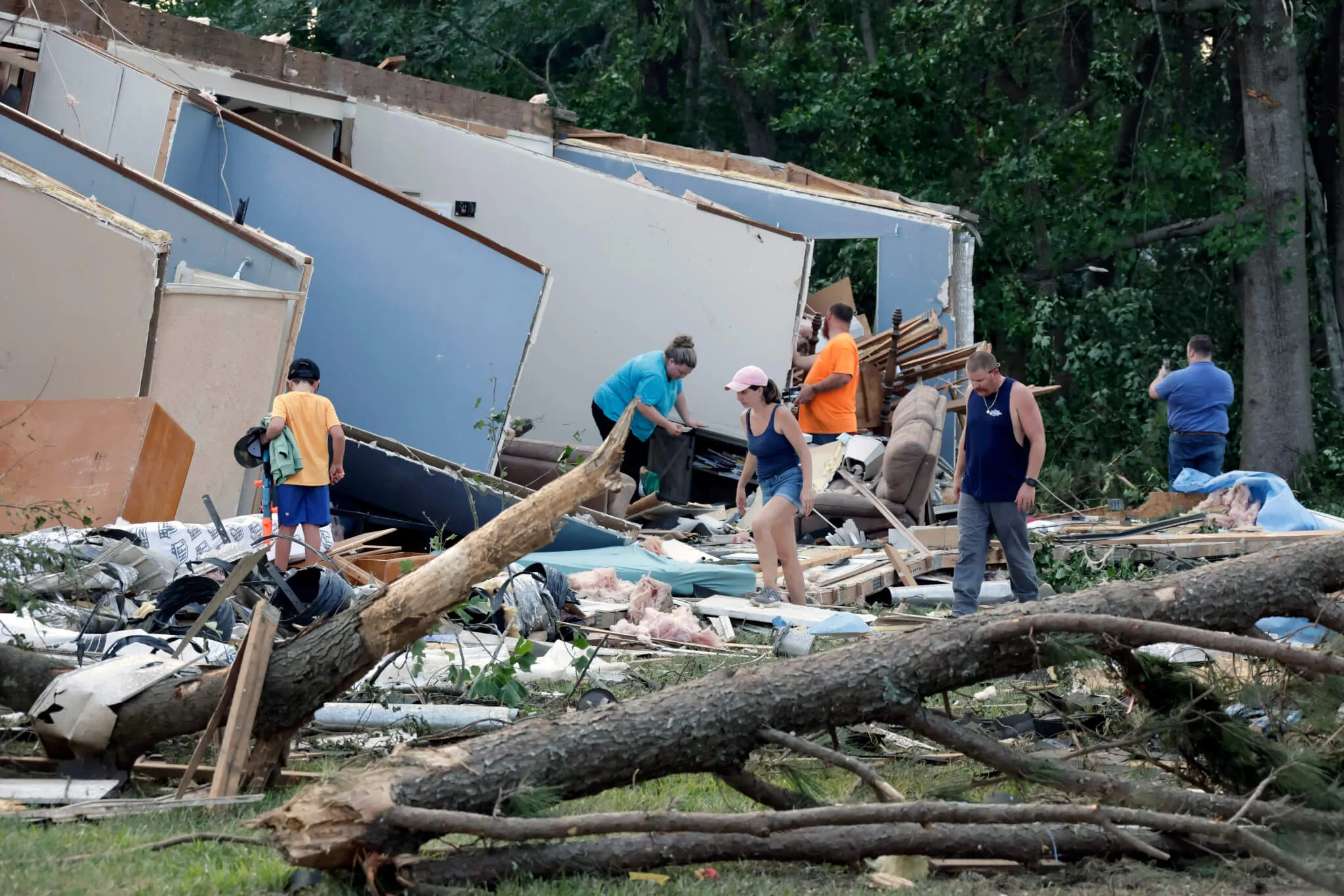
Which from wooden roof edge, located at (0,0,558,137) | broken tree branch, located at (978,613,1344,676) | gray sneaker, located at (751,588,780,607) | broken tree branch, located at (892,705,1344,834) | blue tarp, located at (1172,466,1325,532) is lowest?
gray sneaker, located at (751,588,780,607)

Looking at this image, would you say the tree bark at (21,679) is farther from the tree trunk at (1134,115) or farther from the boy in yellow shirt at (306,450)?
the tree trunk at (1134,115)

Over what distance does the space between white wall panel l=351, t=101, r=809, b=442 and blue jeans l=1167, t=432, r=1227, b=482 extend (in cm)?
360

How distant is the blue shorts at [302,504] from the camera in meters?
7.93

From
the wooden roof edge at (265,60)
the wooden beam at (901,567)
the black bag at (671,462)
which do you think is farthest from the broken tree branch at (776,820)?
the wooden roof edge at (265,60)

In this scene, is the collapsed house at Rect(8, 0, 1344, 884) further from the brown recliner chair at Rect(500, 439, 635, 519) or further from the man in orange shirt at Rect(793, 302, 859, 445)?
the man in orange shirt at Rect(793, 302, 859, 445)

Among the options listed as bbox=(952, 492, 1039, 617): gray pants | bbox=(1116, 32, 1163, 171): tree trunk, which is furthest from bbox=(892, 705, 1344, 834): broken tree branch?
bbox=(1116, 32, 1163, 171): tree trunk

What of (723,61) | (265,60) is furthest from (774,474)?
(723,61)

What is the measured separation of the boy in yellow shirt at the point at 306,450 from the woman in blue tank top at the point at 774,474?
7.84 ft

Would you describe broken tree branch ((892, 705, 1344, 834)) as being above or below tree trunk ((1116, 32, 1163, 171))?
below

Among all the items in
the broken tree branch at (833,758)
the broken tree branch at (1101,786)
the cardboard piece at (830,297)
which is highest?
the cardboard piece at (830,297)

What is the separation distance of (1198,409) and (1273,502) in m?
1.94

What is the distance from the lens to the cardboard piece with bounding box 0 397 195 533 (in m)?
7.69

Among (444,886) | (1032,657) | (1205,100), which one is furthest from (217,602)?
(1205,100)

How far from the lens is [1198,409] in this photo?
12.0 meters
